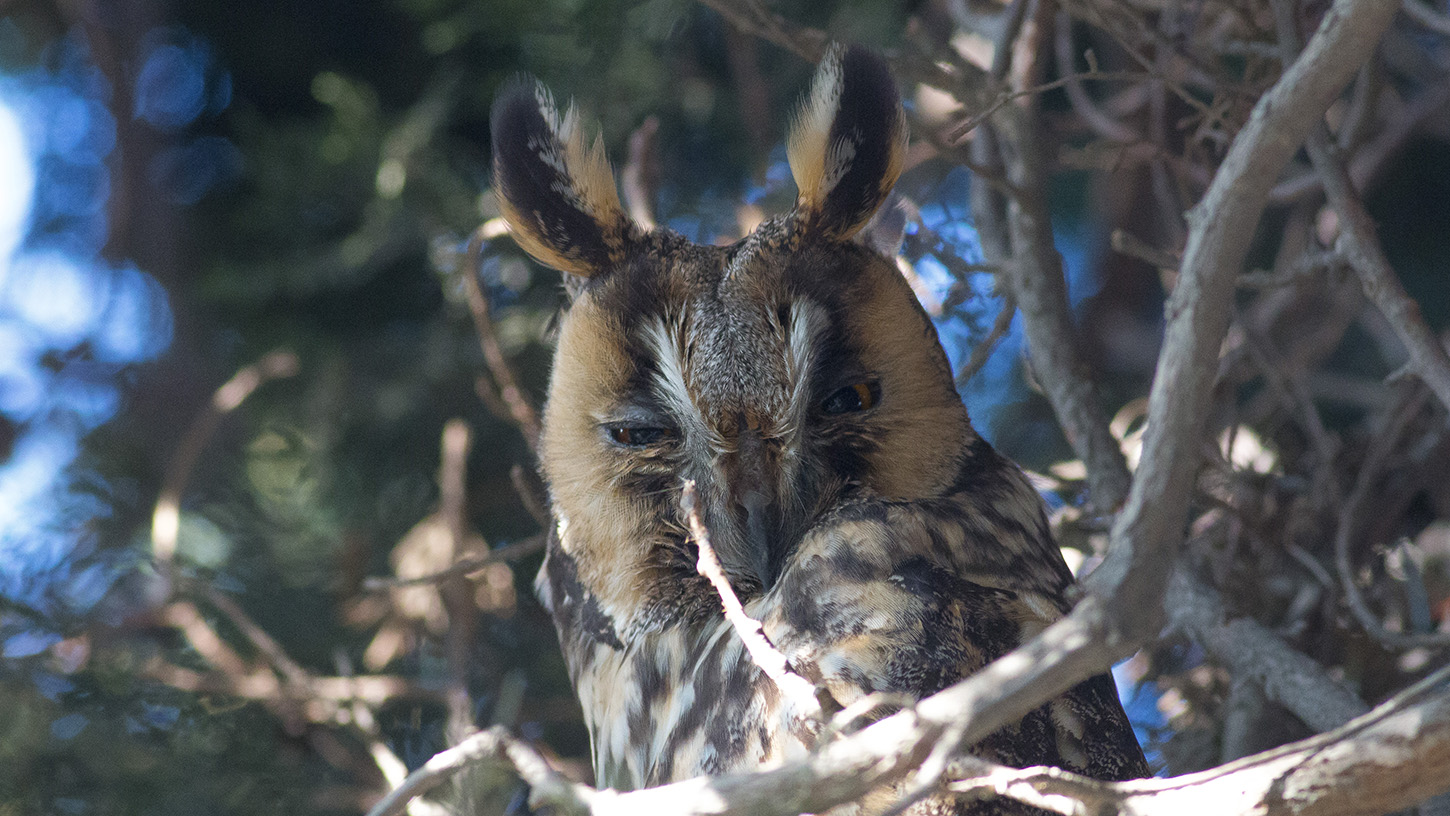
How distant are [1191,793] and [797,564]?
1.64ft

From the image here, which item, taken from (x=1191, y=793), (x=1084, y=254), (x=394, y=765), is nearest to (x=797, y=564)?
(x=1191, y=793)

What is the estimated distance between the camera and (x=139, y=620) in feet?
6.61

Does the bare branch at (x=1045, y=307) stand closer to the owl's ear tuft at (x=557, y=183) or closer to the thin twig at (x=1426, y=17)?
the thin twig at (x=1426, y=17)

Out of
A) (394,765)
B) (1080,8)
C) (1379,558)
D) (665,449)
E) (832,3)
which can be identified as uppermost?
(832,3)

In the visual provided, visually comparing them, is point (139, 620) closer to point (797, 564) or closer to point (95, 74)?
point (95, 74)

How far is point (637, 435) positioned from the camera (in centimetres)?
127

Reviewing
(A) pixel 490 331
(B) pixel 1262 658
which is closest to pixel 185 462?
(A) pixel 490 331

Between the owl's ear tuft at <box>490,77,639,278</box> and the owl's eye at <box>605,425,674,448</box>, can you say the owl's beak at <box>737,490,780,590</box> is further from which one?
the owl's ear tuft at <box>490,77,639,278</box>

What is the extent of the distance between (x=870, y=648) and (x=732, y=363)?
32 centimetres

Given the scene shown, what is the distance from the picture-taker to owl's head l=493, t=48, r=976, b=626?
1172 mm

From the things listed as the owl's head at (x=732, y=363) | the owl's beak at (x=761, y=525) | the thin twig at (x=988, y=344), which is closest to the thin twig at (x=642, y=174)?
the owl's head at (x=732, y=363)

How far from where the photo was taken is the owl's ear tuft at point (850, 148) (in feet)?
4.17

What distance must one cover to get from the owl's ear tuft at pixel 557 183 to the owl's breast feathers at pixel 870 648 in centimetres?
45

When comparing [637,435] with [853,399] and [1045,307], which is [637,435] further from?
[1045,307]
